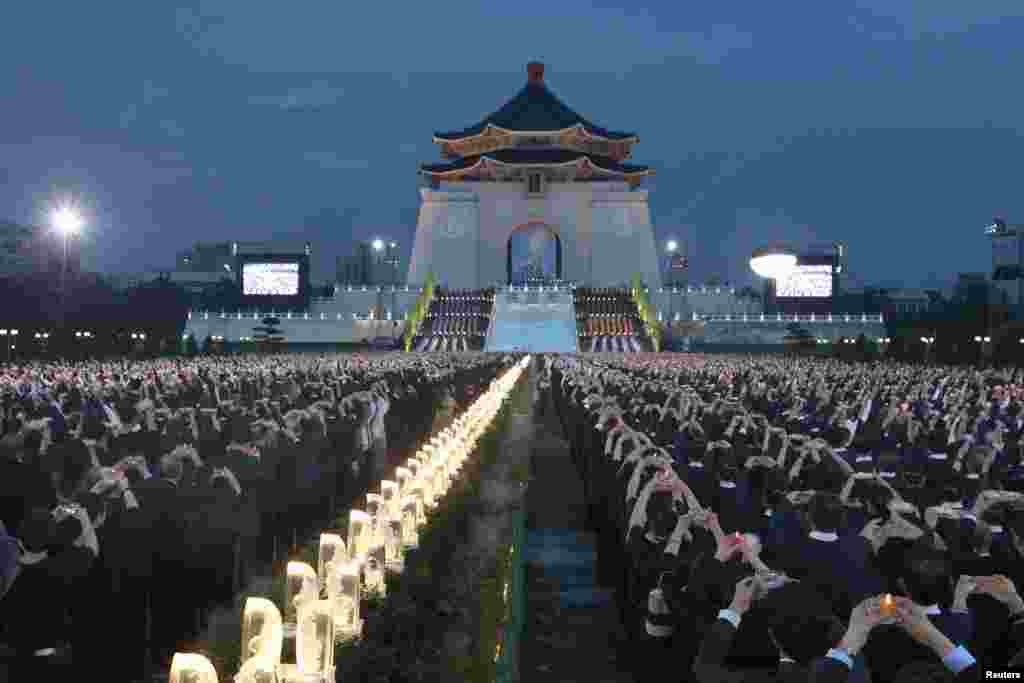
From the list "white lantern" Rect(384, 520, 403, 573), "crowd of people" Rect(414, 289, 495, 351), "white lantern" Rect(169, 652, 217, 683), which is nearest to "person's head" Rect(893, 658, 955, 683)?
"white lantern" Rect(169, 652, 217, 683)

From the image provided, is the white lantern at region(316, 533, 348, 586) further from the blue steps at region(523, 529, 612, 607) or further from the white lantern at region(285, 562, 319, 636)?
the blue steps at region(523, 529, 612, 607)

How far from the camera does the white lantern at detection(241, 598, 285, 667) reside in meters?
5.30

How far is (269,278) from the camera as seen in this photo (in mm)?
91188

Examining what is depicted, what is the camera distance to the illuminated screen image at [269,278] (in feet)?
298

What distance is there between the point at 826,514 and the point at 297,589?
10.4ft

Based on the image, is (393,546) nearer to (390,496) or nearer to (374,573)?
(390,496)

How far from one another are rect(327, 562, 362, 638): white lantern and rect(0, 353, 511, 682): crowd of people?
182 centimetres

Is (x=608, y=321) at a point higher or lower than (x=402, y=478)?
higher

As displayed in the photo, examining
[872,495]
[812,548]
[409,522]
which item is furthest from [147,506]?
[872,495]

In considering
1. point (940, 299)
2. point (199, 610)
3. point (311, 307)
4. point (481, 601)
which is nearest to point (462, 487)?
point (481, 601)

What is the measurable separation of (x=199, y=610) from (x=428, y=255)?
100205mm

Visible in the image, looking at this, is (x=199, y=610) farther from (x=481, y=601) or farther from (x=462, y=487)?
(x=462, y=487)

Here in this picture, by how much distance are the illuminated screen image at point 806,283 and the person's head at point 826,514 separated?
85.7m

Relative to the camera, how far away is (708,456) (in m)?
→ 11.0
